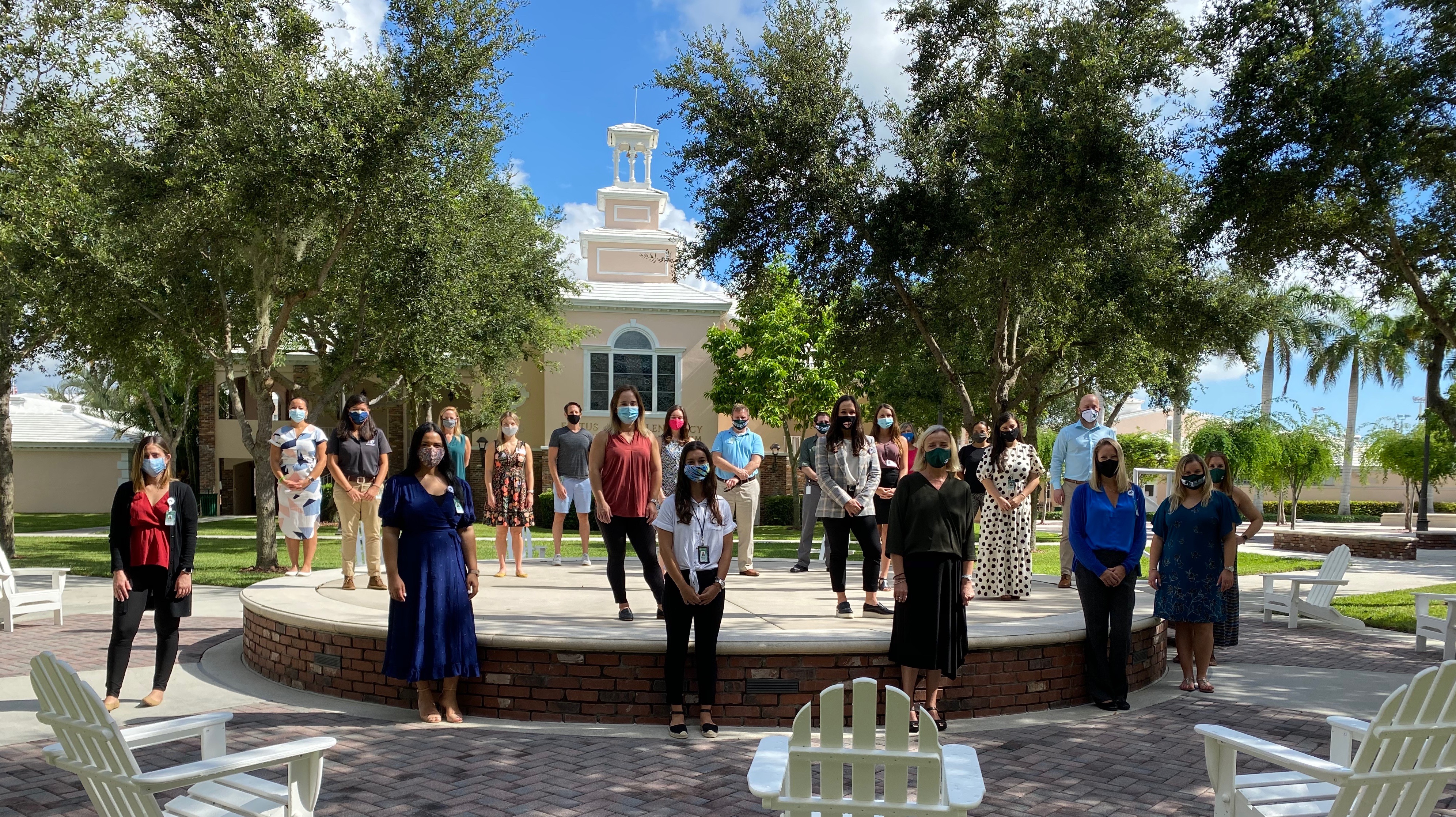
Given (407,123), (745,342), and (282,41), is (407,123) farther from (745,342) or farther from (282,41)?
(745,342)

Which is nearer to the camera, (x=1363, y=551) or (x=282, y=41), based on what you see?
(x=282, y=41)

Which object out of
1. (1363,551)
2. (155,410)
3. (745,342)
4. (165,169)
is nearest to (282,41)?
(165,169)

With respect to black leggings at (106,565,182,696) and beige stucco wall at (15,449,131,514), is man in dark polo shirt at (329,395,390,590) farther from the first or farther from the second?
beige stucco wall at (15,449,131,514)

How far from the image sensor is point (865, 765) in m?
3.34

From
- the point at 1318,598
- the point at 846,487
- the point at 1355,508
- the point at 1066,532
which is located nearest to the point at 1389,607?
the point at 1318,598

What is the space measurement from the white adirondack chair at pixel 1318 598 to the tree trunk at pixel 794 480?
18.1m

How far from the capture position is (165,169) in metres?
14.1

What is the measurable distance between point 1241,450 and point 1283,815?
3746 cm

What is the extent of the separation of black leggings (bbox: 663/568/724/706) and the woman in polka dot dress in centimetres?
389

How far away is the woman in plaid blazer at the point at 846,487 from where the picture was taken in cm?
827

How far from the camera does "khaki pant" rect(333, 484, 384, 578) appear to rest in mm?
9789

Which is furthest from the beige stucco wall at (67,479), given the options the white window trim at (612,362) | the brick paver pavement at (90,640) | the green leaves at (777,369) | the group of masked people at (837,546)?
the group of masked people at (837,546)

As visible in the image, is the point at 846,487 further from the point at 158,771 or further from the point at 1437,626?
the point at 1437,626

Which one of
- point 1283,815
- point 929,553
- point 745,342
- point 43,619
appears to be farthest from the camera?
point 745,342
